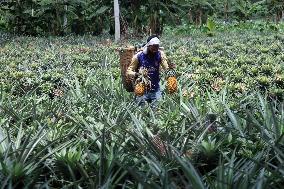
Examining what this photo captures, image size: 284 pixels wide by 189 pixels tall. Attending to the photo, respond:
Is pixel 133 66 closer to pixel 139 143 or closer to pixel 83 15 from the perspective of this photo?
pixel 139 143

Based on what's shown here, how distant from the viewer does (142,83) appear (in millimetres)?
6812

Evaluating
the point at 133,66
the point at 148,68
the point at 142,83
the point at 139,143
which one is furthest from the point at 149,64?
the point at 139,143

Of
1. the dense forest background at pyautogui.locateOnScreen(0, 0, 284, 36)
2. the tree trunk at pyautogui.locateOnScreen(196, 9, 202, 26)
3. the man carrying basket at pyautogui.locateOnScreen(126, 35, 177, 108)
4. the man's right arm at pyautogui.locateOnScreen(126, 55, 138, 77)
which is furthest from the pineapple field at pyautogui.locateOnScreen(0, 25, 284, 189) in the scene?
the tree trunk at pyautogui.locateOnScreen(196, 9, 202, 26)

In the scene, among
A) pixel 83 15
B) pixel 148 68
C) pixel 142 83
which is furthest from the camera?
pixel 83 15

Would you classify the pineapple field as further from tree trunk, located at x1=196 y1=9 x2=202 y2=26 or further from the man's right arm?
tree trunk, located at x1=196 y1=9 x2=202 y2=26

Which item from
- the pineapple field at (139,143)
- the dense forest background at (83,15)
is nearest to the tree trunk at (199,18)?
the dense forest background at (83,15)

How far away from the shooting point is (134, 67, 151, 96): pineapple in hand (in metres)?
6.70

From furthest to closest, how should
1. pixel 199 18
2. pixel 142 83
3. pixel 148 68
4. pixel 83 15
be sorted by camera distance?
1. pixel 199 18
2. pixel 83 15
3. pixel 148 68
4. pixel 142 83

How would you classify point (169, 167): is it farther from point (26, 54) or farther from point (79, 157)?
point (26, 54)

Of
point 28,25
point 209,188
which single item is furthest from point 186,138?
point 28,25

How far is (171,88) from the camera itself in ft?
22.1

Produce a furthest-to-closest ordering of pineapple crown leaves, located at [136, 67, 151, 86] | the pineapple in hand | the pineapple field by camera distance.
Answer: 1. pineapple crown leaves, located at [136, 67, 151, 86]
2. the pineapple in hand
3. the pineapple field

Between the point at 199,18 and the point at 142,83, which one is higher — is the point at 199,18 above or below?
below

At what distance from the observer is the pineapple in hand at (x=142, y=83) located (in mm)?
6699
